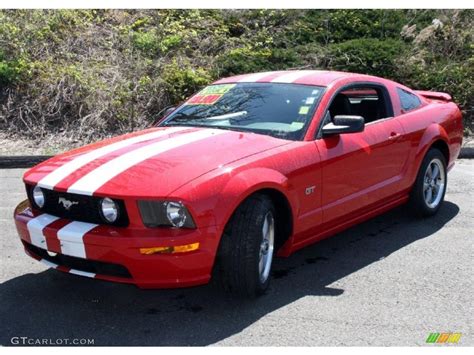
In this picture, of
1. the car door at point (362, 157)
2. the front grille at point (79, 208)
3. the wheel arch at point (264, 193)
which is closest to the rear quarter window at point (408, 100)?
the car door at point (362, 157)

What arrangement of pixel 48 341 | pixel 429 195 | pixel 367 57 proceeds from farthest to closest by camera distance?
pixel 367 57, pixel 429 195, pixel 48 341

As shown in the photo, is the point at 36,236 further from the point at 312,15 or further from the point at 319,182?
the point at 312,15

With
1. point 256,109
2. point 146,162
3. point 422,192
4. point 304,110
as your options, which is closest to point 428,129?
point 422,192

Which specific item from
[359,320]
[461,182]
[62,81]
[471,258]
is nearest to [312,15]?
[62,81]

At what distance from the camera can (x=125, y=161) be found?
11.9ft

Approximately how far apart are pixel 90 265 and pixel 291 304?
1228mm

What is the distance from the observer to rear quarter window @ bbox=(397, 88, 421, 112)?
17.1ft

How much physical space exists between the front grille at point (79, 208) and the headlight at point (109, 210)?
2 centimetres

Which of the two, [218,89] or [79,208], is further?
[218,89]

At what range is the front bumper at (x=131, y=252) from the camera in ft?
10.5

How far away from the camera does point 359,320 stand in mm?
3426

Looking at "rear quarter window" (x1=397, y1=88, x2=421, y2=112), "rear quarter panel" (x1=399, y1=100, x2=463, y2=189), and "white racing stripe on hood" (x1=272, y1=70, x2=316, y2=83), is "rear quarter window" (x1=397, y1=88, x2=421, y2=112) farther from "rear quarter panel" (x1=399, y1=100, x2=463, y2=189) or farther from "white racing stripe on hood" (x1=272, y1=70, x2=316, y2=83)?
"white racing stripe on hood" (x1=272, y1=70, x2=316, y2=83)

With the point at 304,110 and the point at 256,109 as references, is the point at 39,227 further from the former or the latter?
the point at 304,110

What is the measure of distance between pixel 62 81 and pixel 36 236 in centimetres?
661
